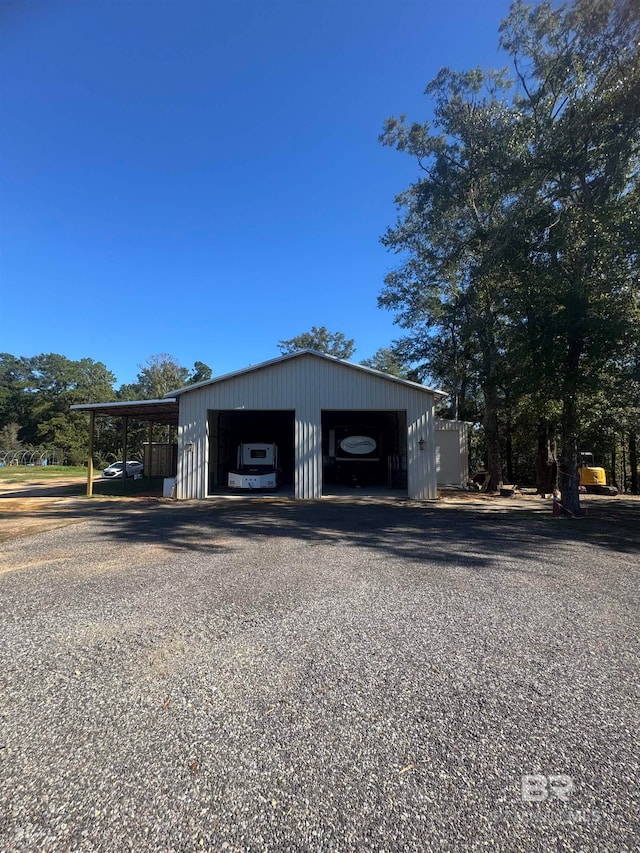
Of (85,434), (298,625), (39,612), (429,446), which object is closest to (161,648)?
(298,625)

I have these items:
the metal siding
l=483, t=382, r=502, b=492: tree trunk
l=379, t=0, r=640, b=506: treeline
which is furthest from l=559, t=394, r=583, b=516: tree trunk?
l=483, t=382, r=502, b=492: tree trunk

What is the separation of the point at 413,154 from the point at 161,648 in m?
21.1

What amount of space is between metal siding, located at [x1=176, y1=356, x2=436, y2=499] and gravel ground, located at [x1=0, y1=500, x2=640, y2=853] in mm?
9296

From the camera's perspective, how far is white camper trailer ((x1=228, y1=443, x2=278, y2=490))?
15.9 meters

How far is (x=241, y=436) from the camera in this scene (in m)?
21.5

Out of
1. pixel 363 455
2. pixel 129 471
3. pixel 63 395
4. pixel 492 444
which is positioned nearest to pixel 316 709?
pixel 363 455

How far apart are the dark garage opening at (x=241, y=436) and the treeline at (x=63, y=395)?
61.8 feet

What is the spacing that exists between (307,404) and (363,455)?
14.1 feet

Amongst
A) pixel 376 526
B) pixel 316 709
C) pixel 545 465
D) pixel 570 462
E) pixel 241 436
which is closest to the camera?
pixel 316 709

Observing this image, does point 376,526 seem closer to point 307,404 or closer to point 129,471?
point 307,404

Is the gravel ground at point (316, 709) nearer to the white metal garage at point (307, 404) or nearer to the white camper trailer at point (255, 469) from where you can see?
the white metal garage at point (307, 404)

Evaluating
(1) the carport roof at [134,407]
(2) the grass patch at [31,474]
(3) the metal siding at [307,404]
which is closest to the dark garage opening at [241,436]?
(3) the metal siding at [307,404]

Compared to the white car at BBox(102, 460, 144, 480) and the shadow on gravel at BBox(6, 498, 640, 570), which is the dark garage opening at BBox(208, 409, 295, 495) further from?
the white car at BBox(102, 460, 144, 480)

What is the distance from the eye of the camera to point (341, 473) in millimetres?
19047
